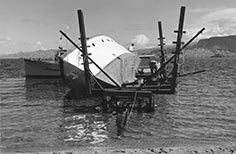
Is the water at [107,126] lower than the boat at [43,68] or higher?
lower

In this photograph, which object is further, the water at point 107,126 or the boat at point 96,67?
the boat at point 96,67

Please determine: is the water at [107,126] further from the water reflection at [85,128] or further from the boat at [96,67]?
the boat at [96,67]

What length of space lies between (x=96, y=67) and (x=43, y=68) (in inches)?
1070

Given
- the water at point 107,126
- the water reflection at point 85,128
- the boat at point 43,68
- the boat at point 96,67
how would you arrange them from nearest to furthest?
the water at point 107,126
the water reflection at point 85,128
the boat at point 96,67
the boat at point 43,68

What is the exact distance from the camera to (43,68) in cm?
4688

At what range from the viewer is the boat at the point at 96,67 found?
21.4m

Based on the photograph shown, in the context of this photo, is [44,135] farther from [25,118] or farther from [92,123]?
[25,118]

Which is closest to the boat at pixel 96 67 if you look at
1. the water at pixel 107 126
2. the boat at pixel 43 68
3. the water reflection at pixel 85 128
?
the water at pixel 107 126

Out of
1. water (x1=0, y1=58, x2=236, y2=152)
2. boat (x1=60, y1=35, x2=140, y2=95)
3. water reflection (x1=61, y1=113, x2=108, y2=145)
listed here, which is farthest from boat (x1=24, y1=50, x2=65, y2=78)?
→ water reflection (x1=61, y1=113, x2=108, y2=145)

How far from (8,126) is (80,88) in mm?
8296

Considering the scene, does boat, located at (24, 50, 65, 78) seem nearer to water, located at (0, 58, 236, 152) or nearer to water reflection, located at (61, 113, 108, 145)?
water, located at (0, 58, 236, 152)

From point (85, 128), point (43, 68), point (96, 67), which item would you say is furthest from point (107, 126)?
point (43, 68)

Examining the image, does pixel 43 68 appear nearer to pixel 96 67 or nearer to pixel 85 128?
pixel 96 67

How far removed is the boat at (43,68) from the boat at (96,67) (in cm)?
2059
